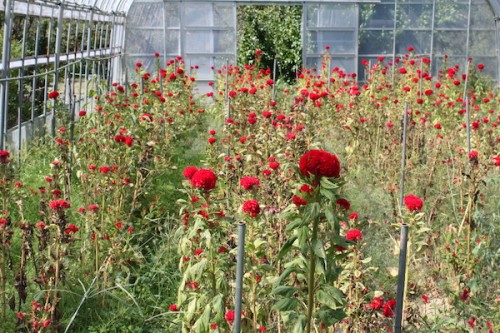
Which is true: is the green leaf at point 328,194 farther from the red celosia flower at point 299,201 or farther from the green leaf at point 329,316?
the green leaf at point 329,316

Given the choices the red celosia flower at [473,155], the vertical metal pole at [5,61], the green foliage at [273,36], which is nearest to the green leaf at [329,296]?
the red celosia flower at [473,155]

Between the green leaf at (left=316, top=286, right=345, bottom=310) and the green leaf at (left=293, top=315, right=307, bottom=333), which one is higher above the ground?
the green leaf at (left=316, top=286, right=345, bottom=310)

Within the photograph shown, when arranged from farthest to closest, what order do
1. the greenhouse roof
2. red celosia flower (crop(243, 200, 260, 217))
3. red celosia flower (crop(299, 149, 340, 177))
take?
the greenhouse roof < red celosia flower (crop(243, 200, 260, 217)) < red celosia flower (crop(299, 149, 340, 177))

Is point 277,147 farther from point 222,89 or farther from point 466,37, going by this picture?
point 466,37

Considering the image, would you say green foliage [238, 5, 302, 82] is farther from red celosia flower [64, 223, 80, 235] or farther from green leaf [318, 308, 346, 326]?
green leaf [318, 308, 346, 326]

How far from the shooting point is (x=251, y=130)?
6.65m

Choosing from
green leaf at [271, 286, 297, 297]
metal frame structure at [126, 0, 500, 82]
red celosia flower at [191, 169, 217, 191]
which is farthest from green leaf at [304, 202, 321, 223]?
metal frame structure at [126, 0, 500, 82]

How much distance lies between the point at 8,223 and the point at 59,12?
6.54 meters

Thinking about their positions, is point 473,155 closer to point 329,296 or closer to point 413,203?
point 413,203

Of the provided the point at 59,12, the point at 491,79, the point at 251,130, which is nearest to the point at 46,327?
the point at 251,130

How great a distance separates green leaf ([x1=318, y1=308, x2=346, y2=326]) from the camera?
8.29 ft

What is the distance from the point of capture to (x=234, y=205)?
4625 mm

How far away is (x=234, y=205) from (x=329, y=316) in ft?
6.97

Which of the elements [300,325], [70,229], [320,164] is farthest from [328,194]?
[70,229]
